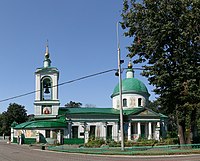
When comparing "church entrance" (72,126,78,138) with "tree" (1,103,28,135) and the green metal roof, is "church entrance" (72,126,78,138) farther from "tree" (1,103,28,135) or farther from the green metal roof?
"tree" (1,103,28,135)

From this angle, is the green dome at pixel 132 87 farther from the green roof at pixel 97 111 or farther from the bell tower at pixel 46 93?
the bell tower at pixel 46 93

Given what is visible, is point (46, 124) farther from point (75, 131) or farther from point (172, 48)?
point (172, 48)

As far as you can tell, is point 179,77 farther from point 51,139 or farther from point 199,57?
point 51,139

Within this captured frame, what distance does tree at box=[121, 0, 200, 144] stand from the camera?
2831cm

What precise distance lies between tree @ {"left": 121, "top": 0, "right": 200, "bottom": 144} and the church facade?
2258cm

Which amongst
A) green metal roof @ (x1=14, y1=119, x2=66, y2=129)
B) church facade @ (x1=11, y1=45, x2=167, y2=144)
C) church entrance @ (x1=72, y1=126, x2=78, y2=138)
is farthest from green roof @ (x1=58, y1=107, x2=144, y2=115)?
green metal roof @ (x1=14, y1=119, x2=66, y2=129)

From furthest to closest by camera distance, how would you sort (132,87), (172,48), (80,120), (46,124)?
1. (132,87)
2. (80,120)
3. (46,124)
4. (172,48)

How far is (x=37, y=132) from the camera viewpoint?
51219mm

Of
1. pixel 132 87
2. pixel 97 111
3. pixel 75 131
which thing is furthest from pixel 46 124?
pixel 132 87

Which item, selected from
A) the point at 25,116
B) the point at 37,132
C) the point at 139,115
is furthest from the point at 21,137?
the point at 25,116

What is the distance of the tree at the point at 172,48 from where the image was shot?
92.9 ft

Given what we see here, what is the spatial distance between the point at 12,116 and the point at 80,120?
49592 mm

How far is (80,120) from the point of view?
53531 mm

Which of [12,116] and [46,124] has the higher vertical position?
[12,116]
